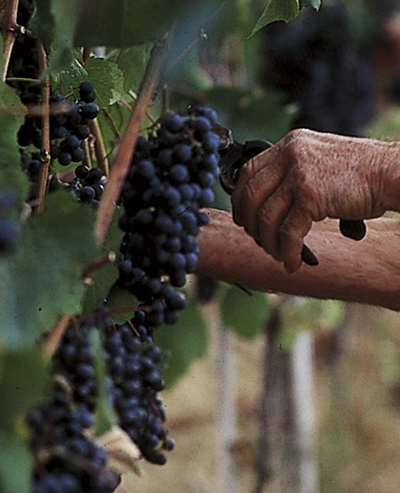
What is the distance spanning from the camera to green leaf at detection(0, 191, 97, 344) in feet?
1.59

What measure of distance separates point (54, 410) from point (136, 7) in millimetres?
256

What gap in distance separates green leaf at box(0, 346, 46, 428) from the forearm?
1.99ft

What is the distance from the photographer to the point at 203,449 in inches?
148

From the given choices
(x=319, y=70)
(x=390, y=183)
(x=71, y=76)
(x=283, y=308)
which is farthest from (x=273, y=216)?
(x=319, y=70)

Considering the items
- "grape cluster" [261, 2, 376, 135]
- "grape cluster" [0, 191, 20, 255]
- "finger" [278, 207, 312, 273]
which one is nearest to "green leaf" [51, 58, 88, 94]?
"finger" [278, 207, 312, 273]

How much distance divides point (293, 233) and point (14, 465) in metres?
0.46

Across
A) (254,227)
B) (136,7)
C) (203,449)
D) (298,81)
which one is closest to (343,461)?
(203,449)

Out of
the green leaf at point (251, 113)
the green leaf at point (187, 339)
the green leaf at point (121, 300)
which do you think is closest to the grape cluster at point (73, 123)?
the green leaf at point (121, 300)

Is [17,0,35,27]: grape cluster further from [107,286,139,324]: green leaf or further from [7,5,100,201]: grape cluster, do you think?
[107,286,139,324]: green leaf

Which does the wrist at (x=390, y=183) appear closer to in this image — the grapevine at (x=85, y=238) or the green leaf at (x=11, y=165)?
the grapevine at (x=85, y=238)

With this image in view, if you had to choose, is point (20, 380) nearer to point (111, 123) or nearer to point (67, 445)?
point (67, 445)

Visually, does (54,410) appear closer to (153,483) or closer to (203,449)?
(153,483)

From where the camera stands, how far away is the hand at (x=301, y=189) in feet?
2.79

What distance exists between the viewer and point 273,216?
85 centimetres
